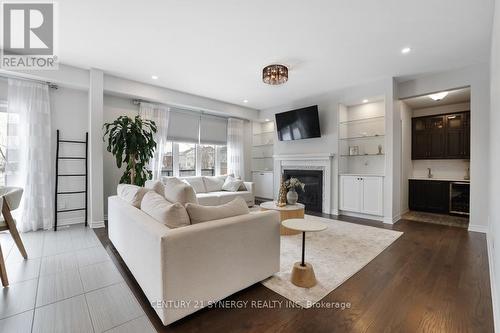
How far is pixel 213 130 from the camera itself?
20.7 feet

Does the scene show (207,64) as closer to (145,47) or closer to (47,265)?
(145,47)

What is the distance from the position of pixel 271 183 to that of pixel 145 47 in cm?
459

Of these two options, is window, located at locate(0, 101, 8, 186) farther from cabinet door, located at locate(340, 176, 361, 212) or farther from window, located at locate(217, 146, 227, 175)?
cabinet door, located at locate(340, 176, 361, 212)

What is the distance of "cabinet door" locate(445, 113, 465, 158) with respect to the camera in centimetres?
488

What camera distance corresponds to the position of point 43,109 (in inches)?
149

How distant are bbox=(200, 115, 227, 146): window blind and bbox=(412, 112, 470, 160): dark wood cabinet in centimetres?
505

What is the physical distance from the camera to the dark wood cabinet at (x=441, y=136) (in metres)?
4.86

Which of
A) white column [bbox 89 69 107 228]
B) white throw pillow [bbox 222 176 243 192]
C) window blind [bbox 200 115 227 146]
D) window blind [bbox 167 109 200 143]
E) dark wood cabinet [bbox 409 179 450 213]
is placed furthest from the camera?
window blind [bbox 200 115 227 146]

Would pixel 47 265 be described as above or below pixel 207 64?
below

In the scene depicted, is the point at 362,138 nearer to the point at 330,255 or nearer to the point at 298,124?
the point at 298,124

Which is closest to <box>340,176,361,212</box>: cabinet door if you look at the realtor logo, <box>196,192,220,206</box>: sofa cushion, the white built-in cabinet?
the white built-in cabinet

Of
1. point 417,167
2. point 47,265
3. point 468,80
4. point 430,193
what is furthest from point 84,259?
point 417,167

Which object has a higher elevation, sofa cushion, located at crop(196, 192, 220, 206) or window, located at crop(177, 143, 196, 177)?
window, located at crop(177, 143, 196, 177)

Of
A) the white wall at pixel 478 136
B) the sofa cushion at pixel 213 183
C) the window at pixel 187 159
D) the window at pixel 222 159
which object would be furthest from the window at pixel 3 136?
the white wall at pixel 478 136
